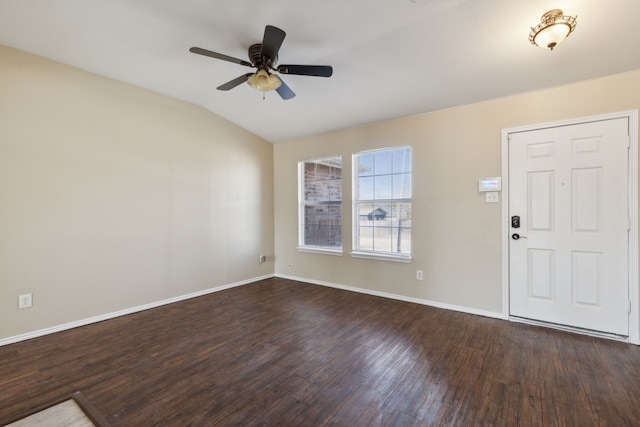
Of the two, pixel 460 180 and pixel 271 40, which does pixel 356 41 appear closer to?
pixel 271 40

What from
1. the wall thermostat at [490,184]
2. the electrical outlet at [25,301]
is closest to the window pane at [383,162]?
the wall thermostat at [490,184]

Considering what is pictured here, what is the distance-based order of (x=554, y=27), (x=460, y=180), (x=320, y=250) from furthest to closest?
(x=320, y=250), (x=460, y=180), (x=554, y=27)

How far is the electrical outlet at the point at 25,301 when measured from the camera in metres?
2.75

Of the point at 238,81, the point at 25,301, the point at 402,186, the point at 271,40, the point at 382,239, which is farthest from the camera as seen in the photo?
the point at 382,239

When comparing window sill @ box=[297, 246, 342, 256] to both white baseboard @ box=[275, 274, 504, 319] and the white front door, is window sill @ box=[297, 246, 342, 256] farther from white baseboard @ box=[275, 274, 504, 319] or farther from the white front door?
the white front door

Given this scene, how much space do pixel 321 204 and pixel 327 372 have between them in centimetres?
302

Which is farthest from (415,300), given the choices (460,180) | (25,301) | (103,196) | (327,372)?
(25,301)

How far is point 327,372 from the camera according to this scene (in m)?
2.20

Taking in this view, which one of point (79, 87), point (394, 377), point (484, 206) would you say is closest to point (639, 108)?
point (484, 206)

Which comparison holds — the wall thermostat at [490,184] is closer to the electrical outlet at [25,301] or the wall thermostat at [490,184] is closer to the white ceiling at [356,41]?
the white ceiling at [356,41]

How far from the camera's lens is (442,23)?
2.26 meters

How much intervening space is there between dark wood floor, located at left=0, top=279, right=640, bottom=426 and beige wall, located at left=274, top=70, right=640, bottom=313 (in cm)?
47

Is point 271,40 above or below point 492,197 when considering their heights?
above

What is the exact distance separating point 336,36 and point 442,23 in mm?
870
